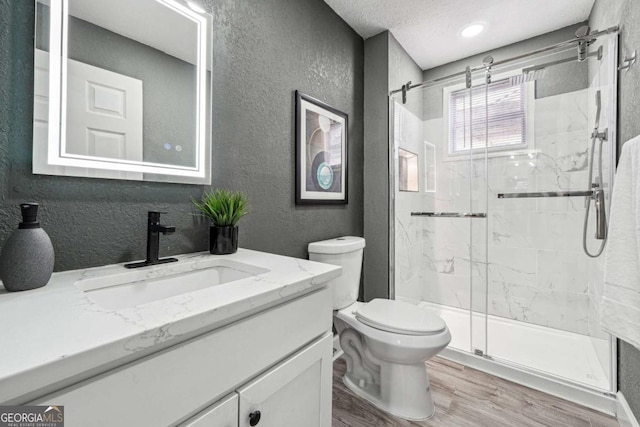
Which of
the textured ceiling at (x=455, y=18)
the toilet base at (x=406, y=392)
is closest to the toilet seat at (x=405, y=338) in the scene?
the toilet base at (x=406, y=392)

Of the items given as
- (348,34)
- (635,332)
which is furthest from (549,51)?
(635,332)

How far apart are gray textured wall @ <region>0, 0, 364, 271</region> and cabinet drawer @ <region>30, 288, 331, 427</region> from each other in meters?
0.60

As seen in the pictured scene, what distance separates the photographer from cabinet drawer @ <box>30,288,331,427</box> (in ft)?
1.36

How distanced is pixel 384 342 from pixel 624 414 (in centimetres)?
117

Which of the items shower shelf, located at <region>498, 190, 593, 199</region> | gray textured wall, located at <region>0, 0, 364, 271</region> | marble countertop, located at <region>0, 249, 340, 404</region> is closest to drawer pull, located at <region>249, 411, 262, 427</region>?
marble countertop, located at <region>0, 249, 340, 404</region>

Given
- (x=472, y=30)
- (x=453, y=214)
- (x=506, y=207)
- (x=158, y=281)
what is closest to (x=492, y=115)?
(x=472, y=30)

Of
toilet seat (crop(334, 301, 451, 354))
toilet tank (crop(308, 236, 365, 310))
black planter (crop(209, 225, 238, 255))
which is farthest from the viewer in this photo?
toilet tank (crop(308, 236, 365, 310))

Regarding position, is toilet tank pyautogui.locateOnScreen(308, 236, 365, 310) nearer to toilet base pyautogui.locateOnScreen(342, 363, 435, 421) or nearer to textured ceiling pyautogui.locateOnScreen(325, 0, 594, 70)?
toilet base pyautogui.locateOnScreen(342, 363, 435, 421)

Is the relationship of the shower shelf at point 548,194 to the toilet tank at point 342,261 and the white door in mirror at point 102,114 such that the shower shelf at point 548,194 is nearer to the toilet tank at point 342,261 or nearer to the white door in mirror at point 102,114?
the toilet tank at point 342,261

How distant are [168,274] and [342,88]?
1.73m

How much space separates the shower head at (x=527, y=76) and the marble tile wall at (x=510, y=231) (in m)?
0.19

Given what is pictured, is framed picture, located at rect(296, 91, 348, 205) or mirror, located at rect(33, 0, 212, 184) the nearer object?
mirror, located at rect(33, 0, 212, 184)

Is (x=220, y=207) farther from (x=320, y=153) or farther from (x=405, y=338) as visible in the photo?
(x=405, y=338)

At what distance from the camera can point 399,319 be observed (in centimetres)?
140
